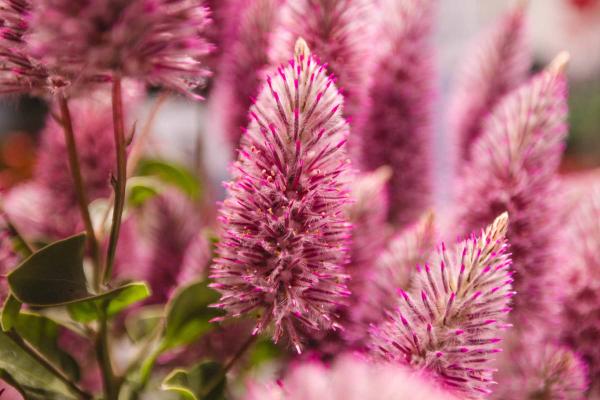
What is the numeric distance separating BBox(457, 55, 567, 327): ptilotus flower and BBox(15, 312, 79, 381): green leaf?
38 centimetres

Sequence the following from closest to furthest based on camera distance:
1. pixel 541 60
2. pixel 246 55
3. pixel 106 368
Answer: pixel 106 368 → pixel 246 55 → pixel 541 60

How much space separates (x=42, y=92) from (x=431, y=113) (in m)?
0.51

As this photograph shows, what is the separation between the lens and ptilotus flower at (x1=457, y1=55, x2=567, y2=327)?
53 centimetres

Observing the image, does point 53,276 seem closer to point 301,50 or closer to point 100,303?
point 100,303

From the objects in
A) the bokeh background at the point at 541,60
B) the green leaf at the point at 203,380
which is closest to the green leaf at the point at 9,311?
the green leaf at the point at 203,380

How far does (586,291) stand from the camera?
1.88 feet

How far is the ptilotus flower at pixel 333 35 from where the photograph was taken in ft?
1.63

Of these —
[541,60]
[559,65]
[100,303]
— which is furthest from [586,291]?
[541,60]

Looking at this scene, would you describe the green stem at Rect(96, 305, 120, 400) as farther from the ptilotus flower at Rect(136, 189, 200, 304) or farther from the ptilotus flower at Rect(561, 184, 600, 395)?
the ptilotus flower at Rect(561, 184, 600, 395)

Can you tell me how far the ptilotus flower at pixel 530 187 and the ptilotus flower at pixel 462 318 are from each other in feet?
0.51

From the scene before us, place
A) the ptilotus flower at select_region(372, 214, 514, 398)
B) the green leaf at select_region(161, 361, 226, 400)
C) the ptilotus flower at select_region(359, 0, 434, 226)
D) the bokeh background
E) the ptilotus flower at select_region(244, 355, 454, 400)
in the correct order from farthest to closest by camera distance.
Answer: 1. the bokeh background
2. the ptilotus flower at select_region(359, 0, 434, 226)
3. the green leaf at select_region(161, 361, 226, 400)
4. the ptilotus flower at select_region(372, 214, 514, 398)
5. the ptilotus flower at select_region(244, 355, 454, 400)

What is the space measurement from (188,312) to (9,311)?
0.15 metres

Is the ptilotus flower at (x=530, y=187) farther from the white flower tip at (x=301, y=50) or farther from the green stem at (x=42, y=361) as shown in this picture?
the green stem at (x=42, y=361)

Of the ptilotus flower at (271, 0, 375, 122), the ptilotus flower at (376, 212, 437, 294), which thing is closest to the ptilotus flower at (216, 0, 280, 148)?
the ptilotus flower at (271, 0, 375, 122)
